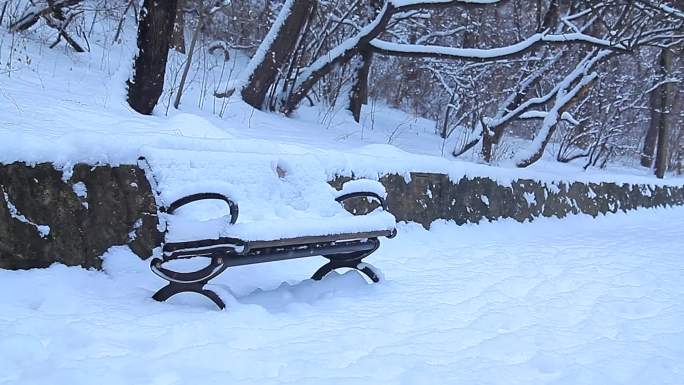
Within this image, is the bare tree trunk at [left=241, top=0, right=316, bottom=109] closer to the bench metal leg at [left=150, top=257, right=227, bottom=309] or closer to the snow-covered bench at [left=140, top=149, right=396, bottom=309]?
the snow-covered bench at [left=140, top=149, right=396, bottom=309]

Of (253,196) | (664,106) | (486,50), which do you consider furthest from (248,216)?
(664,106)

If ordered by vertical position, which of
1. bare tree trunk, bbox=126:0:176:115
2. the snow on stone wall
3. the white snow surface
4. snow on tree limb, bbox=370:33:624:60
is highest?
snow on tree limb, bbox=370:33:624:60

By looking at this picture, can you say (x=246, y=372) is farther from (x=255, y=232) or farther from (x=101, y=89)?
(x=101, y=89)

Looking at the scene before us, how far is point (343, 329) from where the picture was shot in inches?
111

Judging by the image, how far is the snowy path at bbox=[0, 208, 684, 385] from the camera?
2.22 meters

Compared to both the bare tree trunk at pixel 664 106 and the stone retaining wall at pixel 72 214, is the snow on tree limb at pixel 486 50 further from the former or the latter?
the bare tree trunk at pixel 664 106

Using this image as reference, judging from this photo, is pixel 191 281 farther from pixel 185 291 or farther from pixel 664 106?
pixel 664 106

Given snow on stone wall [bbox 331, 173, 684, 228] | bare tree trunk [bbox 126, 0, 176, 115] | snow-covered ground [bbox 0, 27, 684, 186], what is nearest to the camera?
snow-covered ground [bbox 0, 27, 684, 186]

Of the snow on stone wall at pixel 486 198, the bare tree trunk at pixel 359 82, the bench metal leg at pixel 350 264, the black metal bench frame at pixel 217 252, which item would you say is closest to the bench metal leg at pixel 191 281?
the black metal bench frame at pixel 217 252

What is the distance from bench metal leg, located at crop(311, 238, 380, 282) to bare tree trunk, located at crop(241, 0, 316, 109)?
528 cm

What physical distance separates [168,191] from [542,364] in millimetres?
1857

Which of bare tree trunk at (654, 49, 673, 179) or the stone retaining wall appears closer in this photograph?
the stone retaining wall

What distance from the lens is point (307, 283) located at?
3590 millimetres

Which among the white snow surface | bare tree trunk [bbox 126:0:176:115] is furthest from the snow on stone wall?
bare tree trunk [bbox 126:0:176:115]
